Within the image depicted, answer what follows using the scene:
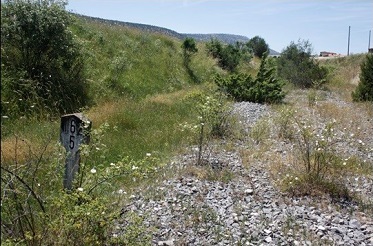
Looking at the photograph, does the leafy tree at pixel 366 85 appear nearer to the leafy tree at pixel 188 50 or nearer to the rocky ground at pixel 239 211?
the leafy tree at pixel 188 50

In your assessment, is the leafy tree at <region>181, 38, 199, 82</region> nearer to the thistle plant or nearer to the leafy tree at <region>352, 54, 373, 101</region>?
the leafy tree at <region>352, 54, 373, 101</region>

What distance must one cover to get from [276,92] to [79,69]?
6.57 meters

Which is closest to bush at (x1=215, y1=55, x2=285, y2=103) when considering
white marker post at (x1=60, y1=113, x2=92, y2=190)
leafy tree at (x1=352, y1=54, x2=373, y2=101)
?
leafy tree at (x1=352, y1=54, x2=373, y2=101)

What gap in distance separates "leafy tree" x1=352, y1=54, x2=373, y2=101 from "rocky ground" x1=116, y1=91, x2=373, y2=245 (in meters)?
9.40

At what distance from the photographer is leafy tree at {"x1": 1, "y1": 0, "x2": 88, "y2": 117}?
903 cm

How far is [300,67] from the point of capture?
19.0 m

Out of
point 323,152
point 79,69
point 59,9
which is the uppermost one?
point 59,9

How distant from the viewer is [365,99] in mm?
14453

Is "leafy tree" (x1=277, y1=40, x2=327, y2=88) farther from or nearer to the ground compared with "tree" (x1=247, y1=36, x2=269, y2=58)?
nearer to the ground

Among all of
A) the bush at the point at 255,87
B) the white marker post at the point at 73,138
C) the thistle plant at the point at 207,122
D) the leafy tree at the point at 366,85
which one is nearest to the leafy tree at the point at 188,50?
the bush at the point at 255,87

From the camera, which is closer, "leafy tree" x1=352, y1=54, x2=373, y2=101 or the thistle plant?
the thistle plant

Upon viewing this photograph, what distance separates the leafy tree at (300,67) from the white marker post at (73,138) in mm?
16441

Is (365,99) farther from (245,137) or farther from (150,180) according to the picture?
(150,180)

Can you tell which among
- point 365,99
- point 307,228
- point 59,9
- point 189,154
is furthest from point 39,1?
point 365,99
